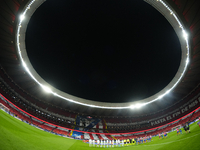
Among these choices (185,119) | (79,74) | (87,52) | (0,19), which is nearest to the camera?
(0,19)

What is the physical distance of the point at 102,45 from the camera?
20328 mm

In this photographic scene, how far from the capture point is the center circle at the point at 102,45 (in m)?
17.0

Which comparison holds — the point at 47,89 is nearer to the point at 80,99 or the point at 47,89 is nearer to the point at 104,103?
the point at 80,99

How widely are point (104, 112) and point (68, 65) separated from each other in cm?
1987

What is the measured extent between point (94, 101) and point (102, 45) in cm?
1572

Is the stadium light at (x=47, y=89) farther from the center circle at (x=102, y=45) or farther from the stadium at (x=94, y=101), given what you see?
the center circle at (x=102, y=45)

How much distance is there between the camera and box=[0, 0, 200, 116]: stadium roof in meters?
→ 14.0

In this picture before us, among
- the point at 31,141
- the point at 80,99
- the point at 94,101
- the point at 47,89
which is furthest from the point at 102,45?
the point at 31,141

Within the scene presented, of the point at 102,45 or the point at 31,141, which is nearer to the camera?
the point at 31,141

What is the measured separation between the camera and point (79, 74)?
923 inches

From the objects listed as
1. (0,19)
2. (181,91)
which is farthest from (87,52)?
(181,91)

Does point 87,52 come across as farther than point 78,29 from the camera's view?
Yes

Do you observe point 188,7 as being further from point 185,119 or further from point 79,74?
point 185,119

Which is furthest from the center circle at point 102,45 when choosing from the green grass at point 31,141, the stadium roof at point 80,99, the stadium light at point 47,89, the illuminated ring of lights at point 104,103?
the green grass at point 31,141
